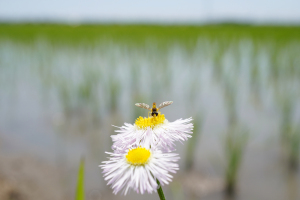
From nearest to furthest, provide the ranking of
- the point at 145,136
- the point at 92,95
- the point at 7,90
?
1. the point at 145,136
2. the point at 92,95
3. the point at 7,90

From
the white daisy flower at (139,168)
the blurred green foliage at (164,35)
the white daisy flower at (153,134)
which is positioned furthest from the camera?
the blurred green foliage at (164,35)

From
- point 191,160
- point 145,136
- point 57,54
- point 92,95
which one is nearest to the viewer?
Answer: point 145,136

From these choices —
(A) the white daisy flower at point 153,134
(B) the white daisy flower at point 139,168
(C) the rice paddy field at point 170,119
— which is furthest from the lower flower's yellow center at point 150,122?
(C) the rice paddy field at point 170,119

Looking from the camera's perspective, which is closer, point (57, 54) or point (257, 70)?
point (257, 70)

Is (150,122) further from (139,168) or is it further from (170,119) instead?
(170,119)

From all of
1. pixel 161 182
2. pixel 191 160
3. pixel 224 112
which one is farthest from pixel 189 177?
pixel 161 182

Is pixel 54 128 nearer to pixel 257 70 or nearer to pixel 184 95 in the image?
pixel 184 95

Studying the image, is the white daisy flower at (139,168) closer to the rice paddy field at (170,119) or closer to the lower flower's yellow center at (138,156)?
the lower flower's yellow center at (138,156)

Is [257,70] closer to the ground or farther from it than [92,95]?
farther from it

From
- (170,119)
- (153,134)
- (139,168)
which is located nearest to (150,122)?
(153,134)
